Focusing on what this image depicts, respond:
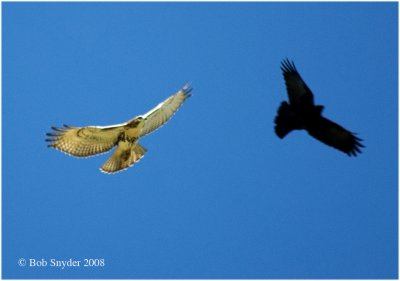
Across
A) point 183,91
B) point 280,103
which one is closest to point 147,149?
point 183,91

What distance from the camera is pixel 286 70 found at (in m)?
10.5

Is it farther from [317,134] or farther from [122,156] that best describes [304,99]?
[122,156]

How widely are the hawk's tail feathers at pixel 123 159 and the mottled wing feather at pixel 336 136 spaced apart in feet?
8.78

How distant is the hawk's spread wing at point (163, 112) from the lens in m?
10.1

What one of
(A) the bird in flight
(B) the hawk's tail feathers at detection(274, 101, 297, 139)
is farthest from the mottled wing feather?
(B) the hawk's tail feathers at detection(274, 101, 297, 139)

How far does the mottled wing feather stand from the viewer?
10.3 metres

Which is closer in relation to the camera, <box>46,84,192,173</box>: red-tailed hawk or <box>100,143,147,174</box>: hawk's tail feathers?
<box>46,84,192,173</box>: red-tailed hawk

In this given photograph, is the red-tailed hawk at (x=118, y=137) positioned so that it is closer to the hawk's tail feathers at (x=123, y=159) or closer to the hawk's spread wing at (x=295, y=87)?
the hawk's tail feathers at (x=123, y=159)

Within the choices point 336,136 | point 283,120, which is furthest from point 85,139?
point 336,136

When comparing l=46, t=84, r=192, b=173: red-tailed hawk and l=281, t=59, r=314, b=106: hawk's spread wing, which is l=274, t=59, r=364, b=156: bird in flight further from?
l=46, t=84, r=192, b=173: red-tailed hawk

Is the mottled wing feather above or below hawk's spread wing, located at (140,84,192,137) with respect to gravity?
below

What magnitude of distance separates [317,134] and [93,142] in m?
3.49

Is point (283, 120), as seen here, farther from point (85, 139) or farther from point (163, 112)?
point (85, 139)

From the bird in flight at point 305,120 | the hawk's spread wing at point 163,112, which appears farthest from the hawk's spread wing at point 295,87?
the hawk's spread wing at point 163,112
